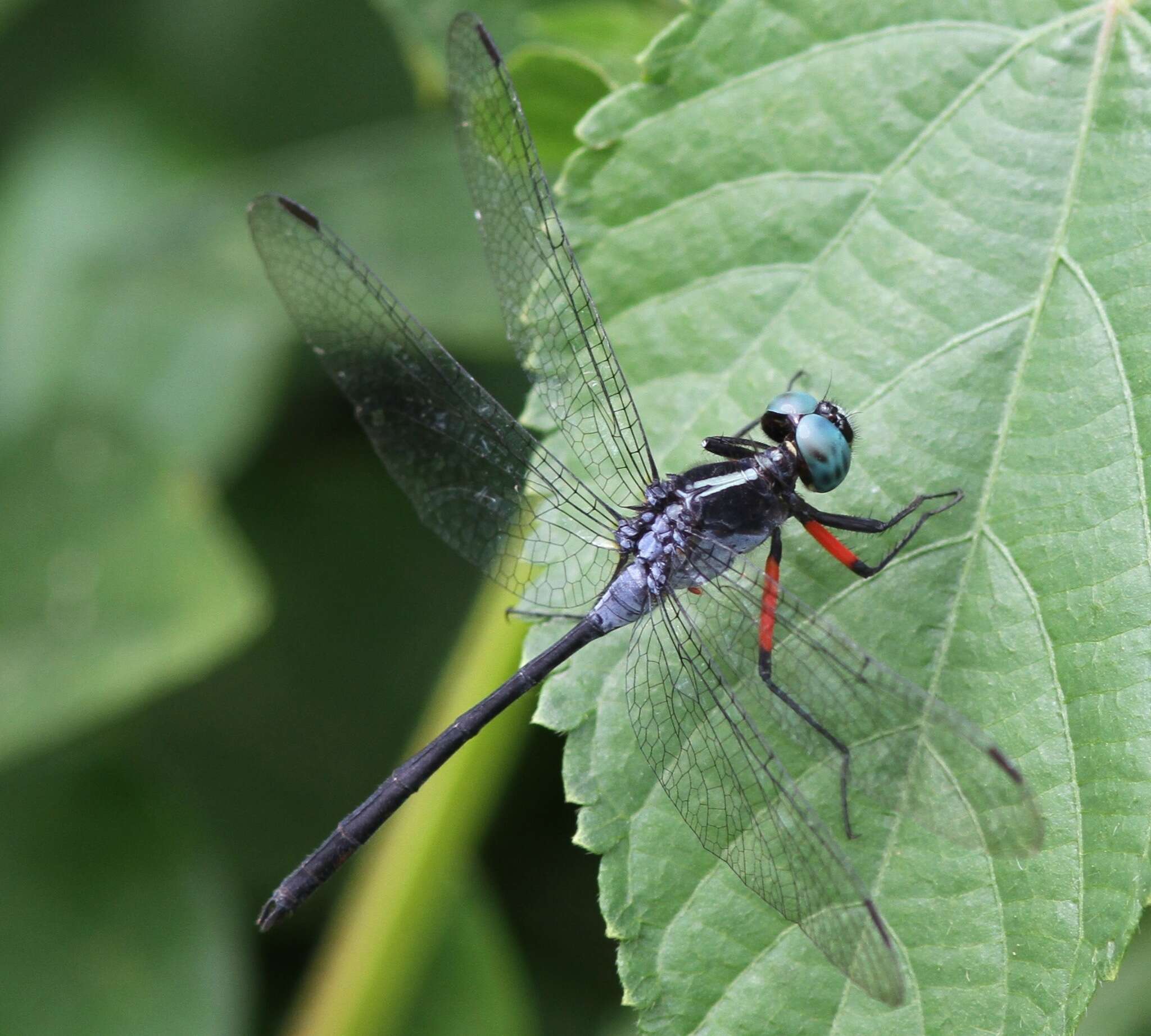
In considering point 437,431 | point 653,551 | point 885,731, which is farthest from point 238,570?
point 885,731

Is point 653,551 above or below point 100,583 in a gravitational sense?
below

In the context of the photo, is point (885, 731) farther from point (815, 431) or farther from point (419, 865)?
point (419, 865)

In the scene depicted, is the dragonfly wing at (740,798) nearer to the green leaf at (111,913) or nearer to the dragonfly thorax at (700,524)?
the dragonfly thorax at (700,524)

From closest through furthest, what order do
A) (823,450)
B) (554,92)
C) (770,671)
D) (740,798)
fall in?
(740,798)
(770,671)
(823,450)
(554,92)

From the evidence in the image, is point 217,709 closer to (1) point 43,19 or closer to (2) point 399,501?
(2) point 399,501

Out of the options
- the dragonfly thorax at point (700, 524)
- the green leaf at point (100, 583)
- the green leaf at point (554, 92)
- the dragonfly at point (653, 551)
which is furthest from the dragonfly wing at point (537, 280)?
the green leaf at point (100, 583)

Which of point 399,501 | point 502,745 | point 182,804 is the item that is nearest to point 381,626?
point 399,501

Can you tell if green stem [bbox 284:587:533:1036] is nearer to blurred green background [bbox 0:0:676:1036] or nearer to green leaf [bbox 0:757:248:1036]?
blurred green background [bbox 0:0:676:1036]
